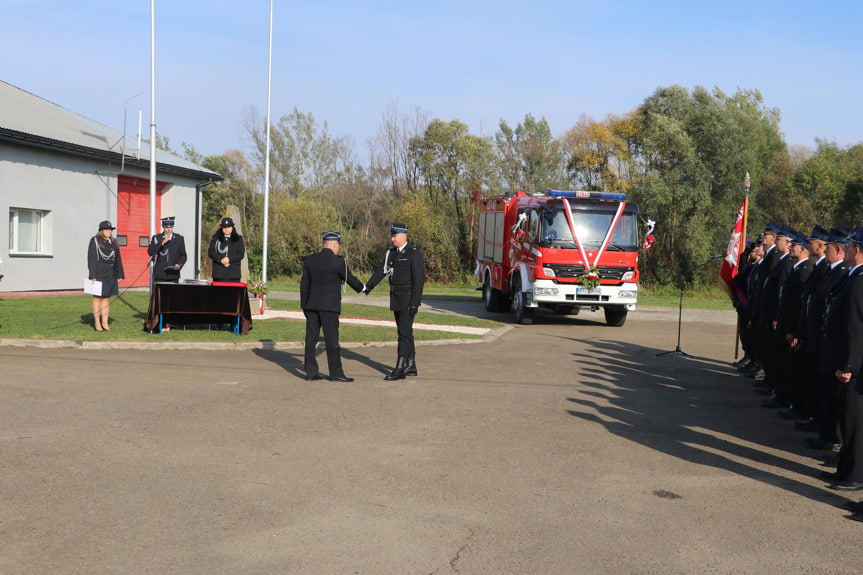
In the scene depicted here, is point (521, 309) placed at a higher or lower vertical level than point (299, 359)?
A: higher

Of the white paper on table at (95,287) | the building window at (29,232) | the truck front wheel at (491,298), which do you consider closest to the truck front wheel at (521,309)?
the truck front wheel at (491,298)

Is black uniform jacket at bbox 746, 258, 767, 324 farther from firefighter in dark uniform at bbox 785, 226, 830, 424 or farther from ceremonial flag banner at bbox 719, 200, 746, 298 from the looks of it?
ceremonial flag banner at bbox 719, 200, 746, 298

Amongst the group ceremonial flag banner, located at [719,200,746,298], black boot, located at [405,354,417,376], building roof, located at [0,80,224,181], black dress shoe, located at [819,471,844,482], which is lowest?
black dress shoe, located at [819,471,844,482]

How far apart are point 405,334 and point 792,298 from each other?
4836 mm

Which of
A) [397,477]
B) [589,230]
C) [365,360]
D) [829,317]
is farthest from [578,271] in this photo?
[397,477]

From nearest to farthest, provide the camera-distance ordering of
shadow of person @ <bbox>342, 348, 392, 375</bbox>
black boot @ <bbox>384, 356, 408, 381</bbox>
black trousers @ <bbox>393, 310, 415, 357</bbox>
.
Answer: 1. black boot @ <bbox>384, 356, 408, 381</bbox>
2. black trousers @ <bbox>393, 310, 415, 357</bbox>
3. shadow of person @ <bbox>342, 348, 392, 375</bbox>

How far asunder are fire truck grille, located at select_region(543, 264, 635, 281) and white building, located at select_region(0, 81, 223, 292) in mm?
10564

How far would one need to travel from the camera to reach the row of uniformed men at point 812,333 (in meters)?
6.14

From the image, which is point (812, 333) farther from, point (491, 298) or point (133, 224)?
point (133, 224)

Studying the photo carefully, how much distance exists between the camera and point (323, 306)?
10.5m

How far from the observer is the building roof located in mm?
21438

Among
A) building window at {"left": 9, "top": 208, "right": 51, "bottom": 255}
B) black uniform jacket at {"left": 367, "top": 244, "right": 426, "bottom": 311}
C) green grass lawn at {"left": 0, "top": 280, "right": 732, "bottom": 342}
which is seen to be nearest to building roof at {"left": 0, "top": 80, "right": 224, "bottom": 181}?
building window at {"left": 9, "top": 208, "right": 51, "bottom": 255}

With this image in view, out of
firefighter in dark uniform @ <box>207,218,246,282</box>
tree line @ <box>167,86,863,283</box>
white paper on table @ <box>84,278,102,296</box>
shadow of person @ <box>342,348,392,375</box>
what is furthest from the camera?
tree line @ <box>167,86,863,283</box>

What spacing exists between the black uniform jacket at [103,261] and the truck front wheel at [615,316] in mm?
11721
